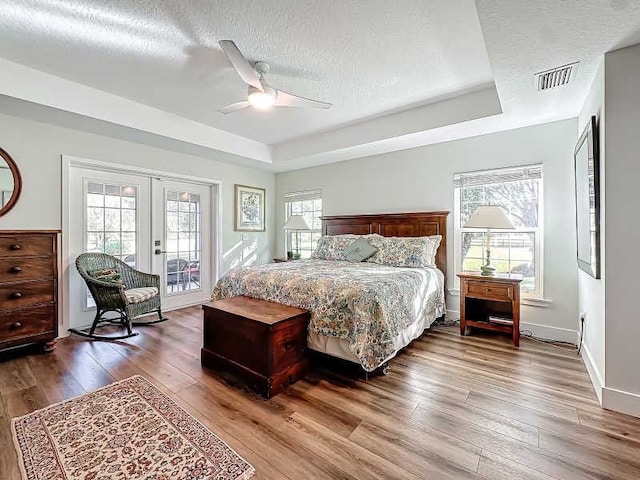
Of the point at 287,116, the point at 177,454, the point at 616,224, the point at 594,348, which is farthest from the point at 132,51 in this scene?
the point at 594,348

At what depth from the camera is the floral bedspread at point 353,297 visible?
2400mm

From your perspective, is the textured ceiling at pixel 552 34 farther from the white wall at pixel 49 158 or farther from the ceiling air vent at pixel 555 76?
the white wall at pixel 49 158

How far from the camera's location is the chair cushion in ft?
11.7

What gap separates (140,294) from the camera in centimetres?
369

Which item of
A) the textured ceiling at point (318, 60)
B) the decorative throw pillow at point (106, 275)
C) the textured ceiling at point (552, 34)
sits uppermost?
the textured ceiling at point (318, 60)

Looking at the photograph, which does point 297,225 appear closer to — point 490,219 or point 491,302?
point 490,219

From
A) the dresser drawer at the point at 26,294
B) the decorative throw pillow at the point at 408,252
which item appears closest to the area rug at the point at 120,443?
the dresser drawer at the point at 26,294

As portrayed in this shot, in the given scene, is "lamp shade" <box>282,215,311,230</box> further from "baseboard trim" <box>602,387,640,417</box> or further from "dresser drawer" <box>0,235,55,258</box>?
"baseboard trim" <box>602,387,640,417</box>

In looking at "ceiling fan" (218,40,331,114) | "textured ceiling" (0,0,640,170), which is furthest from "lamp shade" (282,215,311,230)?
"ceiling fan" (218,40,331,114)

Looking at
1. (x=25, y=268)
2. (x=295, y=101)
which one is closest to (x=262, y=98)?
(x=295, y=101)

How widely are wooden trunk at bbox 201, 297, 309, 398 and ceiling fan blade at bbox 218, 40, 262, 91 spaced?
6.00ft

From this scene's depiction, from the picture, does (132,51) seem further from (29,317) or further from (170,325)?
(170,325)

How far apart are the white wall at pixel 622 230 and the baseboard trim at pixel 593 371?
10cm

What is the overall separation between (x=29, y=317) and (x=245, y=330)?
84.4 inches
